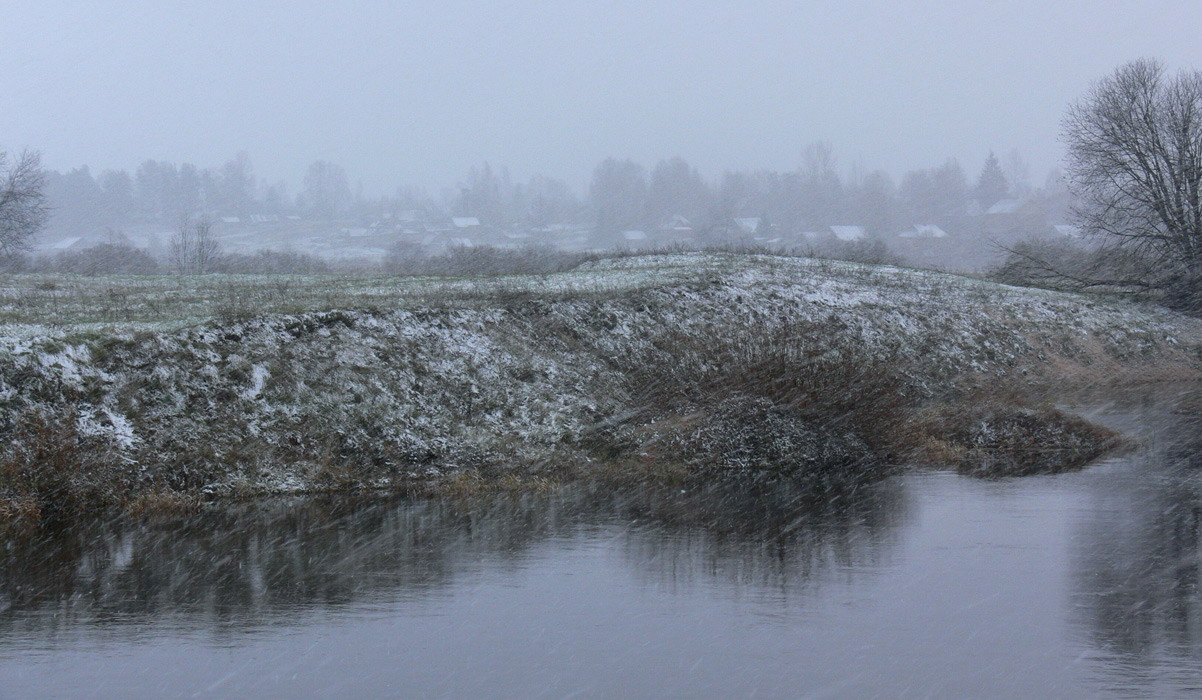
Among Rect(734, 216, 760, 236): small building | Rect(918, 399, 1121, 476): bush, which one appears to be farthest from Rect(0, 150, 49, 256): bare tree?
Rect(734, 216, 760, 236): small building

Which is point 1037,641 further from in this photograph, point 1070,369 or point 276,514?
point 1070,369

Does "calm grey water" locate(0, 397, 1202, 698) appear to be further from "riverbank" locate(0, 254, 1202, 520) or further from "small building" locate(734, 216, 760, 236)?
"small building" locate(734, 216, 760, 236)

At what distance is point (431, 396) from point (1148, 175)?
35487mm

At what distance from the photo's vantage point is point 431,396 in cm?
1981

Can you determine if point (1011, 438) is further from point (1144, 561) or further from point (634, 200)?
point (634, 200)

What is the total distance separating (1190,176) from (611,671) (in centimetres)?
4208

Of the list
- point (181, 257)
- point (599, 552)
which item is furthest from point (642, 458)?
point (181, 257)

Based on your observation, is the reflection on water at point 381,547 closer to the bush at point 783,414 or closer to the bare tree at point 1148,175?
the bush at point 783,414

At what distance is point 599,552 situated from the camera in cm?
1234

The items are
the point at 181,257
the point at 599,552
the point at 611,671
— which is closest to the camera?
the point at 611,671

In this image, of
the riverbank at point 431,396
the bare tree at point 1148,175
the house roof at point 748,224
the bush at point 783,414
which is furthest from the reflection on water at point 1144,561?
the house roof at point 748,224

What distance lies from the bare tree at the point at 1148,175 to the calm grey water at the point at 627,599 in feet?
99.9

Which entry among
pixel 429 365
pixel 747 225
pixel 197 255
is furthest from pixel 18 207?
pixel 747 225

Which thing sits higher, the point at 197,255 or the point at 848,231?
the point at 848,231
